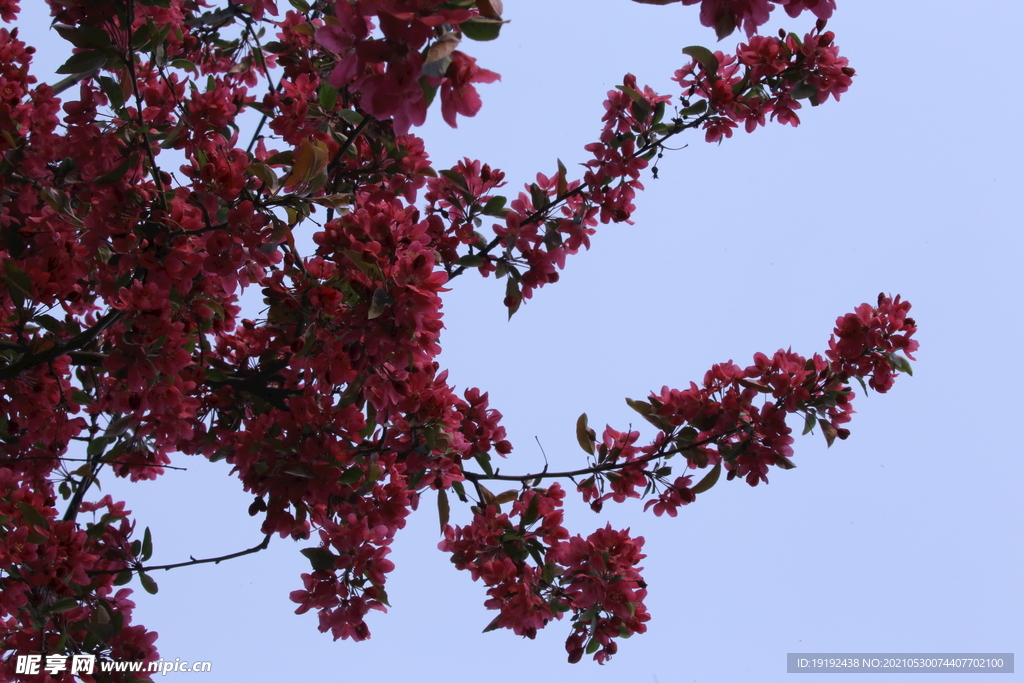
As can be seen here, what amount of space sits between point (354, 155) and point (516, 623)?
146 centimetres

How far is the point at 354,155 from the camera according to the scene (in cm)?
210

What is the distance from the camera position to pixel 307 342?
161cm

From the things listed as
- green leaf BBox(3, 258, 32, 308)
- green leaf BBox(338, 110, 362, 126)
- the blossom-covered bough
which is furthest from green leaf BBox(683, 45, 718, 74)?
green leaf BBox(3, 258, 32, 308)

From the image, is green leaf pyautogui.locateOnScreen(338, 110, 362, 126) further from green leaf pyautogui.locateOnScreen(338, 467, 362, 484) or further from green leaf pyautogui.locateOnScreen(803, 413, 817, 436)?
green leaf pyautogui.locateOnScreen(803, 413, 817, 436)

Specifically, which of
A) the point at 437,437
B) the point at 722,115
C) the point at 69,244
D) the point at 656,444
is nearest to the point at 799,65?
the point at 722,115

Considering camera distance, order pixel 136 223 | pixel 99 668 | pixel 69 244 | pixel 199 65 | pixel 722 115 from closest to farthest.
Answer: pixel 136 223 → pixel 99 668 → pixel 69 244 → pixel 722 115 → pixel 199 65

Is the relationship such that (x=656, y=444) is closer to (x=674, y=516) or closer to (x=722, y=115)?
(x=674, y=516)

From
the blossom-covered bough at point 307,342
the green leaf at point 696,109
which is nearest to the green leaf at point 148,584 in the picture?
the blossom-covered bough at point 307,342

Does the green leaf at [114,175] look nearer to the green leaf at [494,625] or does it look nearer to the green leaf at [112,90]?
the green leaf at [112,90]

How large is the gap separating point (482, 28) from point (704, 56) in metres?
1.28

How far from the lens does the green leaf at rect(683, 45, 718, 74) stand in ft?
6.61

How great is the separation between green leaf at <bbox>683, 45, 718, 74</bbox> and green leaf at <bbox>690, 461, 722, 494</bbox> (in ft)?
3.92

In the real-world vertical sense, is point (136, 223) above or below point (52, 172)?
below

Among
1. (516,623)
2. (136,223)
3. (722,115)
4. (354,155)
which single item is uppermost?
(722,115)
